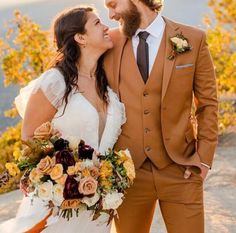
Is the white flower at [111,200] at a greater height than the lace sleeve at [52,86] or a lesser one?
lesser

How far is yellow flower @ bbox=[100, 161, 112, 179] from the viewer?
3.31 meters

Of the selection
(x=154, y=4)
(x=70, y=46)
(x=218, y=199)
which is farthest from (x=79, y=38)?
(x=218, y=199)

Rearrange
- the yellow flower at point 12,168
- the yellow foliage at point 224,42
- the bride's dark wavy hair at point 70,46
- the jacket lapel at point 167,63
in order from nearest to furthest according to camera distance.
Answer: the yellow flower at point 12,168, the jacket lapel at point 167,63, the bride's dark wavy hair at point 70,46, the yellow foliage at point 224,42

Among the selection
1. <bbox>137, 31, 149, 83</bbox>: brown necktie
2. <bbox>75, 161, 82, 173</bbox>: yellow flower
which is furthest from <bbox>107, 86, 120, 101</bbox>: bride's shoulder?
<bbox>75, 161, 82, 173</bbox>: yellow flower

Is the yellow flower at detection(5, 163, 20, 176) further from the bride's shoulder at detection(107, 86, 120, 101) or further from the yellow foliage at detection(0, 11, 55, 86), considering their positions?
the yellow foliage at detection(0, 11, 55, 86)

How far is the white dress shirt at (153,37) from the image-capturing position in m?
3.65

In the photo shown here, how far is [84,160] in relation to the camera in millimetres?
3332

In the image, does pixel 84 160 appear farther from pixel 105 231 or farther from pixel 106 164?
pixel 105 231

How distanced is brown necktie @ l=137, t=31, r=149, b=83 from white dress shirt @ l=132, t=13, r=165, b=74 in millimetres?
24

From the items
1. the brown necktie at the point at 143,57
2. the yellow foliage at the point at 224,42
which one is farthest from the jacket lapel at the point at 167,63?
the yellow foliage at the point at 224,42

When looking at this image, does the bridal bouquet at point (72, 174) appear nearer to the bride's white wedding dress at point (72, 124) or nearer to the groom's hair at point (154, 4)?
the bride's white wedding dress at point (72, 124)

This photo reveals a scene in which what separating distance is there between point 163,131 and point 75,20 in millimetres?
870

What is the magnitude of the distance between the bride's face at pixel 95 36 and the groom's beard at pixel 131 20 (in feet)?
0.45

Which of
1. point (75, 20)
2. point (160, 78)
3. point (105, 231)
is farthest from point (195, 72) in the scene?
point (105, 231)
